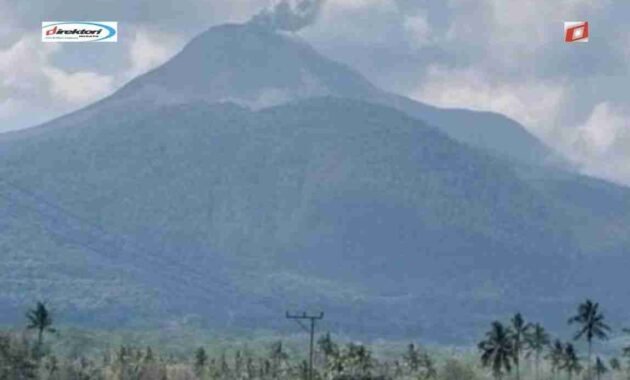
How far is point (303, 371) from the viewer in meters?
197

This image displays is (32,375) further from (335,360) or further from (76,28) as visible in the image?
(76,28)

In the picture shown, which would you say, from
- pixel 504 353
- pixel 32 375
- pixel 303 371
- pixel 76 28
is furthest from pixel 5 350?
pixel 76 28

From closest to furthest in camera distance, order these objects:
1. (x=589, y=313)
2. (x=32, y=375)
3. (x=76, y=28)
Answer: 1. (x=76, y=28)
2. (x=32, y=375)
3. (x=589, y=313)

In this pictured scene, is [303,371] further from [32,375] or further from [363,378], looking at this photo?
[32,375]

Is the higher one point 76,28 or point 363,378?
point 76,28

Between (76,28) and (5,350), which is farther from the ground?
(76,28)

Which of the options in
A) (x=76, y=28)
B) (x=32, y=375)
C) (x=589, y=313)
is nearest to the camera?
(x=76, y=28)

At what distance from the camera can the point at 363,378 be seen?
18088cm

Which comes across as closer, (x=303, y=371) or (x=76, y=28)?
(x=76, y=28)

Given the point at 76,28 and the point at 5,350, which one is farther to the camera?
the point at 5,350

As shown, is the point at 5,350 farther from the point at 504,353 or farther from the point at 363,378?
the point at 504,353

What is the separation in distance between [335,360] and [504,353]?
17.5 meters

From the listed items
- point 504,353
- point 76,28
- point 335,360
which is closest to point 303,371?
point 335,360

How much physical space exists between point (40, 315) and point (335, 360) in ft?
107
